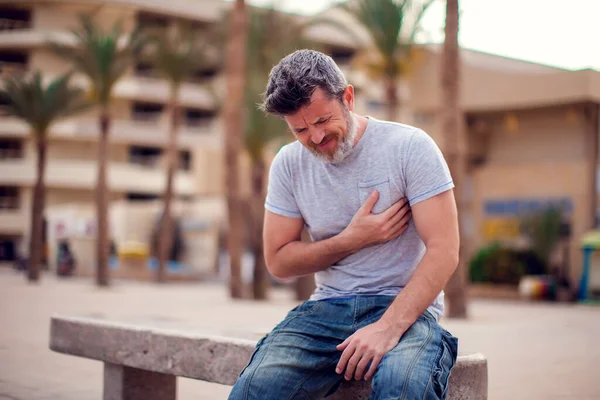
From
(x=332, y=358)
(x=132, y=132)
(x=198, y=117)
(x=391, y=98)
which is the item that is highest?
(x=198, y=117)

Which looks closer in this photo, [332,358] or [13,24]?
[332,358]

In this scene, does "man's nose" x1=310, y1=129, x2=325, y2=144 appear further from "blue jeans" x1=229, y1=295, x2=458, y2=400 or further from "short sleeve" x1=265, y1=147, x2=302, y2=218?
"blue jeans" x1=229, y1=295, x2=458, y2=400

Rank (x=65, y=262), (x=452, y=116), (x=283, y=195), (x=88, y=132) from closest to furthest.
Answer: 1. (x=283, y=195)
2. (x=452, y=116)
3. (x=65, y=262)
4. (x=88, y=132)

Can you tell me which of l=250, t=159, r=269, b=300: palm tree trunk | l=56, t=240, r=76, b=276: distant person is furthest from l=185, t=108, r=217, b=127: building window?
l=250, t=159, r=269, b=300: palm tree trunk

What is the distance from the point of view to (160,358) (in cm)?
412

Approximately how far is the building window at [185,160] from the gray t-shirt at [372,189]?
55.1m

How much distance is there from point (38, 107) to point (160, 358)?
25.7 metres

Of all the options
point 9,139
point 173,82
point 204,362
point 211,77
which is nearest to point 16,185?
point 9,139

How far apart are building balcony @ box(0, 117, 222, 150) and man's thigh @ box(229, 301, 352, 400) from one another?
167 feet

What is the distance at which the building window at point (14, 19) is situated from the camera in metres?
56.4

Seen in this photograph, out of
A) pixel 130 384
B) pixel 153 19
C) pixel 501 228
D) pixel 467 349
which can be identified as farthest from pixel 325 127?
pixel 153 19

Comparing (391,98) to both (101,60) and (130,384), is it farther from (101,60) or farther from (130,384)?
(130,384)

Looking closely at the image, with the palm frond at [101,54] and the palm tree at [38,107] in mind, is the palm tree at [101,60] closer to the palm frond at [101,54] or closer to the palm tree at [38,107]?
the palm frond at [101,54]

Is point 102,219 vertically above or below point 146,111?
below
